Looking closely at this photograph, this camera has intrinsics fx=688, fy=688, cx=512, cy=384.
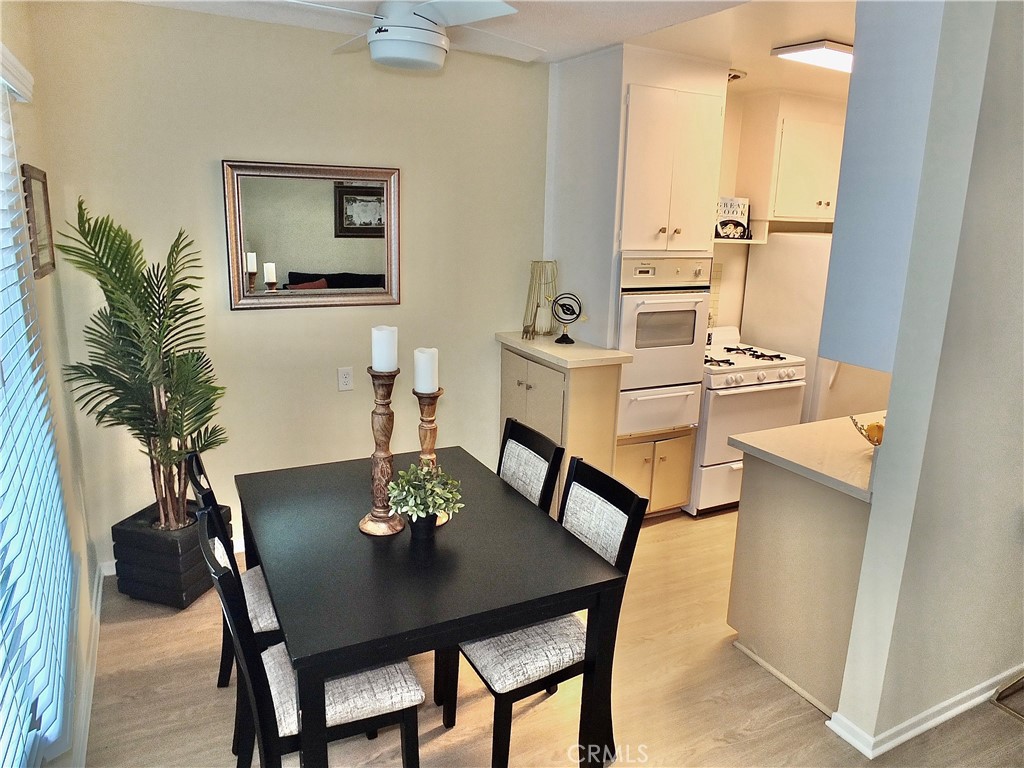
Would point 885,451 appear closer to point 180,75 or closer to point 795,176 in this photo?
point 795,176

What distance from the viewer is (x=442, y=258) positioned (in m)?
3.52

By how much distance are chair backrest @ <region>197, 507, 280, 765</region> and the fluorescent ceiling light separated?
3.06 meters

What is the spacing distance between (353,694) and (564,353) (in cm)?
196

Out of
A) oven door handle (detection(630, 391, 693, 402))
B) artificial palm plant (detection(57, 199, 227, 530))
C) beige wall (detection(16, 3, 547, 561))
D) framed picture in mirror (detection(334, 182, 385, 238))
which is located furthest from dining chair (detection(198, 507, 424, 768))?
oven door handle (detection(630, 391, 693, 402))

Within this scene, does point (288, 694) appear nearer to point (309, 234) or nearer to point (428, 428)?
point (428, 428)

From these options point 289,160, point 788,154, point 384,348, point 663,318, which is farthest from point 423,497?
point 788,154

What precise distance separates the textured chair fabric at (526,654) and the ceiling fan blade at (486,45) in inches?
86.6

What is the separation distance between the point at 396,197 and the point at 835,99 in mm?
2796

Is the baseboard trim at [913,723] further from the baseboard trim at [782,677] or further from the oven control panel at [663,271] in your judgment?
the oven control panel at [663,271]

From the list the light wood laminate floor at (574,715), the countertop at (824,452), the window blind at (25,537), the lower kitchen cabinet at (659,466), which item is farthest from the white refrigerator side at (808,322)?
the window blind at (25,537)

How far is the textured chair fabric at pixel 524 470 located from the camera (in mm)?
2311

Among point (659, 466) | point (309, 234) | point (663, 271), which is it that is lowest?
point (659, 466)

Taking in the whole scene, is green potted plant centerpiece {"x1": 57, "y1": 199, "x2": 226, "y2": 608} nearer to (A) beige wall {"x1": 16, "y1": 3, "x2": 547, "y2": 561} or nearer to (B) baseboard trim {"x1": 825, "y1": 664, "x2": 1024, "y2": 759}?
(A) beige wall {"x1": 16, "y1": 3, "x2": 547, "y2": 561}

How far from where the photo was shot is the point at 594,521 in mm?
2033
